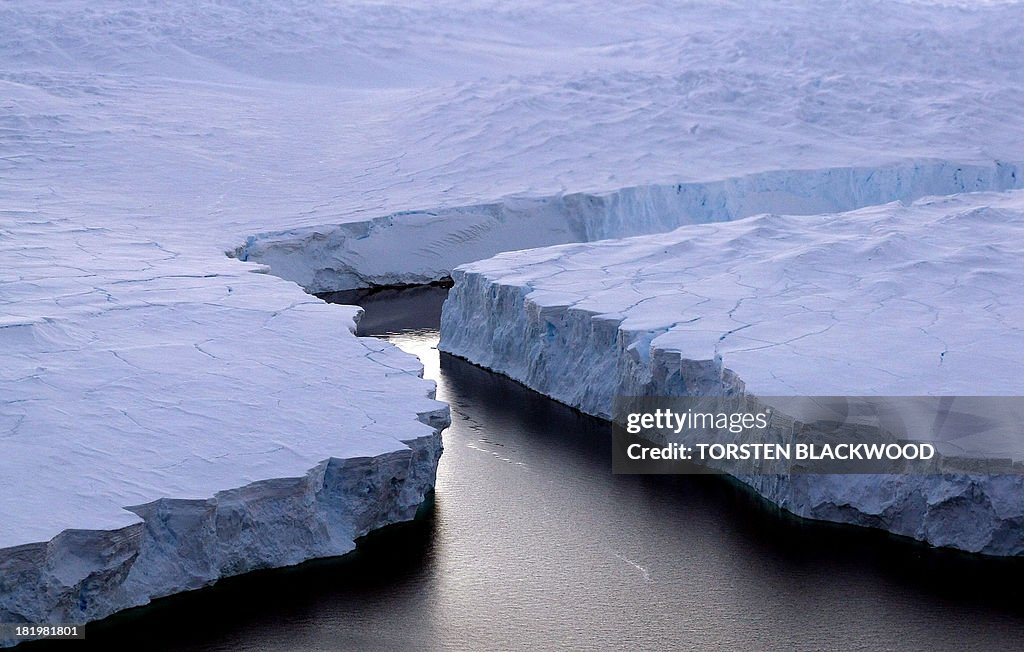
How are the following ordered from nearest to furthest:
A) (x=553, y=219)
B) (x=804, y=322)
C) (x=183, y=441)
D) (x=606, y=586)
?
(x=606, y=586) < (x=183, y=441) < (x=804, y=322) < (x=553, y=219)

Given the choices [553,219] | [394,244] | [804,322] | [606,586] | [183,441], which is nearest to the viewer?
[606,586]

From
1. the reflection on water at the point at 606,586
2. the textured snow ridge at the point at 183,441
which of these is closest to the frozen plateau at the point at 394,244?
the textured snow ridge at the point at 183,441

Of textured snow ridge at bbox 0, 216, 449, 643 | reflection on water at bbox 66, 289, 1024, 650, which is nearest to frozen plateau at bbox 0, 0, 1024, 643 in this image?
textured snow ridge at bbox 0, 216, 449, 643

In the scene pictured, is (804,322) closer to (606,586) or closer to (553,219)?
(606,586)

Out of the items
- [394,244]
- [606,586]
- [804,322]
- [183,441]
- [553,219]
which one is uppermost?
[553,219]

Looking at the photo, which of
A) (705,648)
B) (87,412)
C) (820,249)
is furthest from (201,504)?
(820,249)

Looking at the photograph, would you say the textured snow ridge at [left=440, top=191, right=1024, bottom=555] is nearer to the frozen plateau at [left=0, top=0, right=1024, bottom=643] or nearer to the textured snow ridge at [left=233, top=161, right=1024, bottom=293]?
the frozen plateau at [left=0, top=0, right=1024, bottom=643]

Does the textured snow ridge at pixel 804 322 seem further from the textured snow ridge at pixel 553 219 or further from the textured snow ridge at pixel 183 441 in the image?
the textured snow ridge at pixel 553 219

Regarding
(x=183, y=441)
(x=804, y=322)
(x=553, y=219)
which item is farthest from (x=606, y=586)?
(x=553, y=219)
